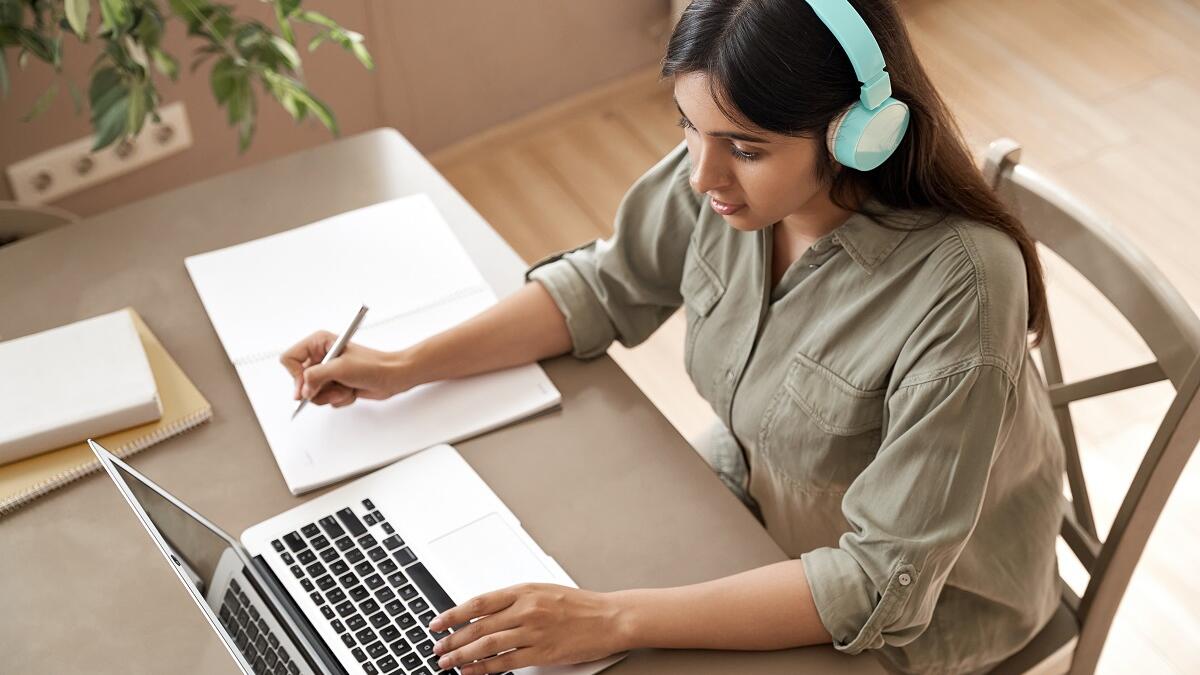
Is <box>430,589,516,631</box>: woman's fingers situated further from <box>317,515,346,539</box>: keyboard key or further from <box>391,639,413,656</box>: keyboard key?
<box>317,515,346,539</box>: keyboard key

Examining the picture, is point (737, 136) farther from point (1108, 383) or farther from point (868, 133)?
point (1108, 383)

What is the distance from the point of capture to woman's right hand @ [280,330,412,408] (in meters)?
1.22

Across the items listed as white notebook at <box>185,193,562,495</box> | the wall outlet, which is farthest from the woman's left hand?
the wall outlet

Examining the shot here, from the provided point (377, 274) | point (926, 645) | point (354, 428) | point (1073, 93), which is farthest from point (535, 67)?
point (926, 645)

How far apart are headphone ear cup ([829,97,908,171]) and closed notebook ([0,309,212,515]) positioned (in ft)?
2.19

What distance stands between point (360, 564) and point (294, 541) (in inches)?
2.6

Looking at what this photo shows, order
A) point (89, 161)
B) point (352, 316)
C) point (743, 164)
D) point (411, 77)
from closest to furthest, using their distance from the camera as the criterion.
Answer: point (743, 164) → point (352, 316) → point (89, 161) → point (411, 77)

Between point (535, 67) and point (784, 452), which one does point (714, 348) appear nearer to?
point (784, 452)

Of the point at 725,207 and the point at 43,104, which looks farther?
the point at 43,104

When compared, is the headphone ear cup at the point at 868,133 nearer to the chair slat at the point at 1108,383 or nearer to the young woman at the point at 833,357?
the young woman at the point at 833,357

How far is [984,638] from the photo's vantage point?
4.00 feet

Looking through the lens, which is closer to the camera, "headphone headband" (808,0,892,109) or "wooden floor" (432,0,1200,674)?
"headphone headband" (808,0,892,109)

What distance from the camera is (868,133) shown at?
39.2 inches

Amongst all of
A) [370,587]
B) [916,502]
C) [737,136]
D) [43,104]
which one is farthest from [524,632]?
[43,104]
